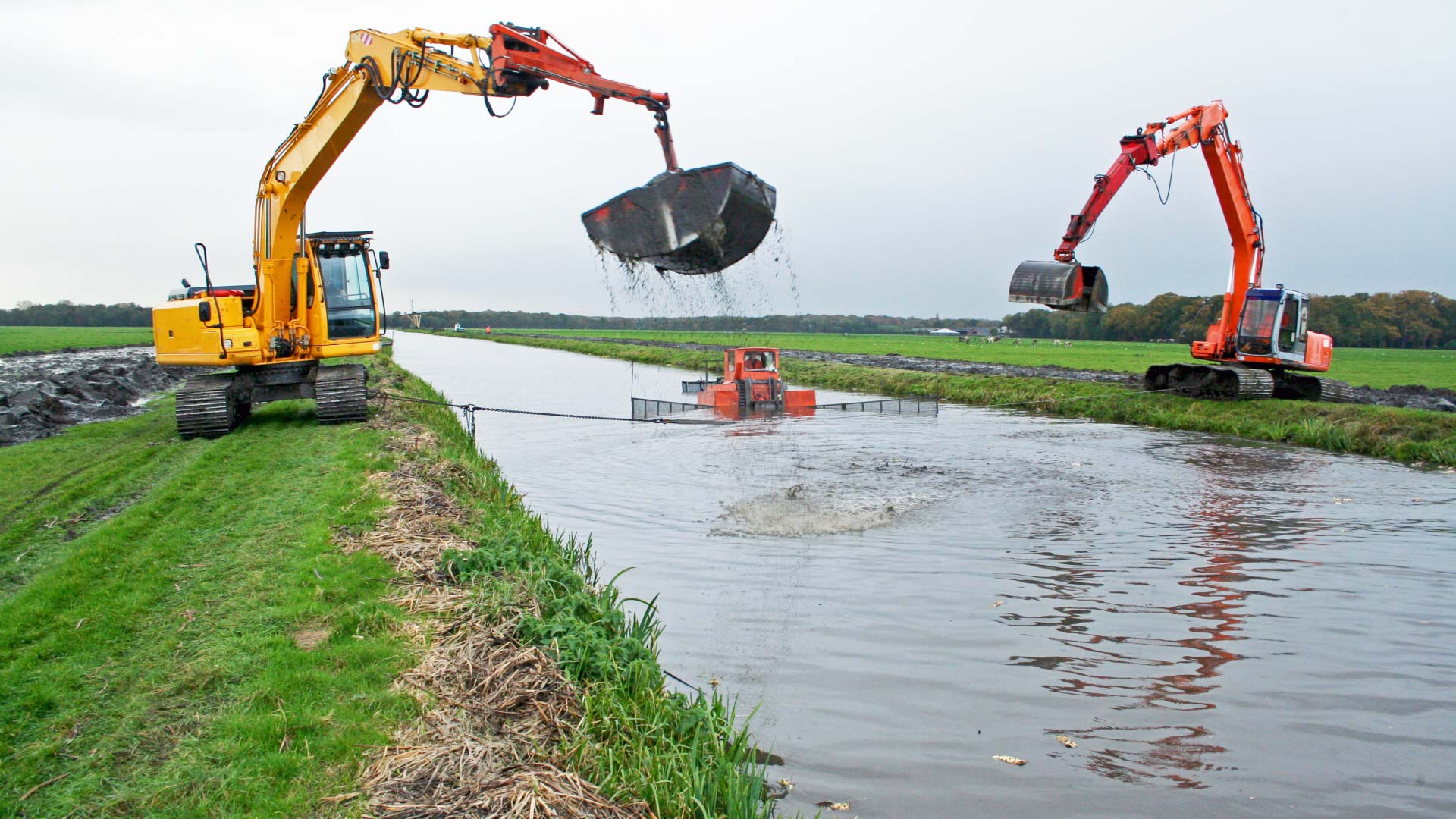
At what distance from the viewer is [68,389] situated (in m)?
24.5

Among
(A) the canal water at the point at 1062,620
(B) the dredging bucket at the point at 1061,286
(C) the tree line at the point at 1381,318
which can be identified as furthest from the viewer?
(C) the tree line at the point at 1381,318

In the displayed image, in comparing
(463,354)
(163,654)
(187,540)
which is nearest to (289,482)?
(187,540)

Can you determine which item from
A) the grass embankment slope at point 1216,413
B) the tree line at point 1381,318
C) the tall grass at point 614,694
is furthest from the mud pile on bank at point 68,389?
the tree line at point 1381,318

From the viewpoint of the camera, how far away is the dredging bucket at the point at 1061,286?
18250mm

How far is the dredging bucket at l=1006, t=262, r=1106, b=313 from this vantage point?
18.2 meters

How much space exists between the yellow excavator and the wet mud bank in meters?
19.6

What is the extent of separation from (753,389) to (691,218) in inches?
588

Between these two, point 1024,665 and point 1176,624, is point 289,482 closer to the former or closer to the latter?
point 1024,665

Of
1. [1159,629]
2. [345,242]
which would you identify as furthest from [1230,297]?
[345,242]

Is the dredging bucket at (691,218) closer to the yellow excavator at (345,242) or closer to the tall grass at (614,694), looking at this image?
the yellow excavator at (345,242)

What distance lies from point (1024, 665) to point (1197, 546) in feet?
14.7

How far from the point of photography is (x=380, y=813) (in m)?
3.74

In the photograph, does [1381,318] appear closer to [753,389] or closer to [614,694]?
[753,389]

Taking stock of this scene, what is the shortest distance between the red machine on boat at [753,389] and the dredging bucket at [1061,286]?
719 cm
